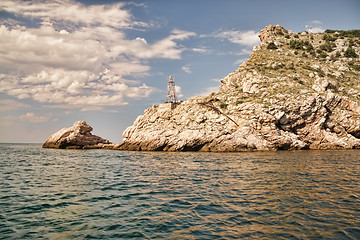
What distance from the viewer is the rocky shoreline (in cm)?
5519

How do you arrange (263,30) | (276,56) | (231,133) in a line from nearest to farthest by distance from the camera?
1. (231,133)
2. (276,56)
3. (263,30)

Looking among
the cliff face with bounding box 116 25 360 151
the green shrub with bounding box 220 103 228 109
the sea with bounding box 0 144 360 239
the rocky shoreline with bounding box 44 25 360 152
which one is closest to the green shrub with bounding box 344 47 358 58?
the cliff face with bounding box 116 25 360 151

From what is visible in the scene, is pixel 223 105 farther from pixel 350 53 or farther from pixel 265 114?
pixel 350 53

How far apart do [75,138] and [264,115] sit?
2453 inches

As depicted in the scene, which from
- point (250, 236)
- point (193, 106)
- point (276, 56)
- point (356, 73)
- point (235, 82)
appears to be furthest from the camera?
point (276, 56)

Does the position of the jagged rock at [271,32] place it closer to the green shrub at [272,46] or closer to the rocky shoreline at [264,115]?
the green shrub at [272,46]

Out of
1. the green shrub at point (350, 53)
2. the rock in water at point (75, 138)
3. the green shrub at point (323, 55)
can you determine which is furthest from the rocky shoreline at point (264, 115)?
the green shrub at point (350, 53)

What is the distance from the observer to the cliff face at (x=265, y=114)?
181 ft

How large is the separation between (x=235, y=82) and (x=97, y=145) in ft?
175

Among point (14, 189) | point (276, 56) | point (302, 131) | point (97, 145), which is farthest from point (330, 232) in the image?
point (276, 56)

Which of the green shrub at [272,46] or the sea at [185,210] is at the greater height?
the green shrub at [272,46]

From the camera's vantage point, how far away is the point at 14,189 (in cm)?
1577

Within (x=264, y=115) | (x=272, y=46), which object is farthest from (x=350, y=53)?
(x=264, y=115)

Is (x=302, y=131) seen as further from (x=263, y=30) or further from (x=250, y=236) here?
(x=263, y=30)
